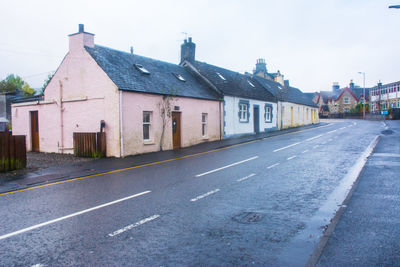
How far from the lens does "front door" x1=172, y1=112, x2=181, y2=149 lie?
2009cm

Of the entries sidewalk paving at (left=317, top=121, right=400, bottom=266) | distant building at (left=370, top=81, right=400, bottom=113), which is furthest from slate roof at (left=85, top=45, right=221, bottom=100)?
distant building at (left=370, top=81, right=400, bottom=113)

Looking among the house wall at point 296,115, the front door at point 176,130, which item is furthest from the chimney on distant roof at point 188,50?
the house wall at point 296,115

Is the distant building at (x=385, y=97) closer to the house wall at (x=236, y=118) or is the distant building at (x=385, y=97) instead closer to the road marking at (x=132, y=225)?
the house wall at (x=236, y=118)

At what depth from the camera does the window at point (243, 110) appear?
2855 cm

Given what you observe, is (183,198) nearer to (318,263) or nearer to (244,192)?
(244,192)

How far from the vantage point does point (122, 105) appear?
53.4ft

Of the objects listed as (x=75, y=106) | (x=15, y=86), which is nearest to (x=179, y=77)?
(x=75, y=106)

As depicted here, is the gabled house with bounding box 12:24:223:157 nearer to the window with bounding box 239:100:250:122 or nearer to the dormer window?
the dormer window

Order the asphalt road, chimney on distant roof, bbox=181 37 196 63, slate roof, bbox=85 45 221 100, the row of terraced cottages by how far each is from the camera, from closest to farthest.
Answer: the asphalt road → the row of terraced cottages → slate roof, bbox=85 45 221 100 → chimney on distant roof, bbox=181 37 196 63

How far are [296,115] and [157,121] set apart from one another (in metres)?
29.7

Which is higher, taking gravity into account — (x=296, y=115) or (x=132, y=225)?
(x=296, y=115)

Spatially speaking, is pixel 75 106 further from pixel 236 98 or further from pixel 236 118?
pixel 236 98

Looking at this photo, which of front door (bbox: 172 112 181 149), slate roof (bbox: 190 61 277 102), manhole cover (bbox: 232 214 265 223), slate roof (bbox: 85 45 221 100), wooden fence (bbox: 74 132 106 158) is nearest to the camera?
manhole cover (bbox: 232 214 265 223)

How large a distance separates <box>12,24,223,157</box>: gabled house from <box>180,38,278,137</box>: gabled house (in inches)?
163
